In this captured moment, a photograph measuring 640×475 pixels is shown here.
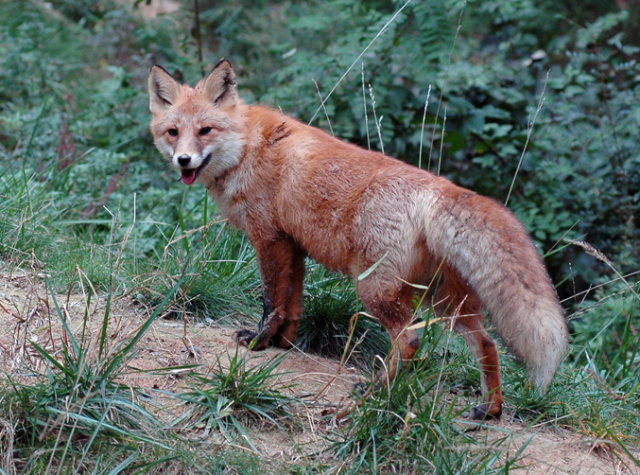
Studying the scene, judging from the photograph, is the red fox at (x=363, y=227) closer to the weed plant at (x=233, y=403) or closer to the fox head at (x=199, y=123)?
the fox head at (x=199, y=123)

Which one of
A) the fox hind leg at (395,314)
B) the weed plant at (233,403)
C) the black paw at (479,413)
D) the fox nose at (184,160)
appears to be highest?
the fox nose at (184,160)

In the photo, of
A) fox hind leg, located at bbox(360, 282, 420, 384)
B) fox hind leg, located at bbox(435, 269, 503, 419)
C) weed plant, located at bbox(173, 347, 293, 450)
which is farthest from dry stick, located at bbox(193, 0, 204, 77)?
weed plant, located at bbox(173, 347, 293, 450)

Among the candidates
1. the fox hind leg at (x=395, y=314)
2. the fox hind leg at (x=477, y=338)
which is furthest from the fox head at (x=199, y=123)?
the fox hind leg at (x=477, y=338)

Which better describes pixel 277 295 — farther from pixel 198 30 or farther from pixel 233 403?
pixel 198 30

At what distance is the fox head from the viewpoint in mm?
4129

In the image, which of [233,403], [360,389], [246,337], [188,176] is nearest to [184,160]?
[188,176]

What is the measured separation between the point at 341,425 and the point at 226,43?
237 inches

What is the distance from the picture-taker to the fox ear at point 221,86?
14.2ft

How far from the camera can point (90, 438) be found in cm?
286

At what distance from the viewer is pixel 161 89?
14.7ft

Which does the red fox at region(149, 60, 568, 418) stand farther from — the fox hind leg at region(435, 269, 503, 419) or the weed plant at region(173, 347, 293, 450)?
the weed plant at region(173, 347, 293, 450)

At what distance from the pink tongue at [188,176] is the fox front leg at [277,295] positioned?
24.7 inches

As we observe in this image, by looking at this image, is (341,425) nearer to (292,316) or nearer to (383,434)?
(383,434)

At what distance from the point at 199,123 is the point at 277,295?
4.26ft
